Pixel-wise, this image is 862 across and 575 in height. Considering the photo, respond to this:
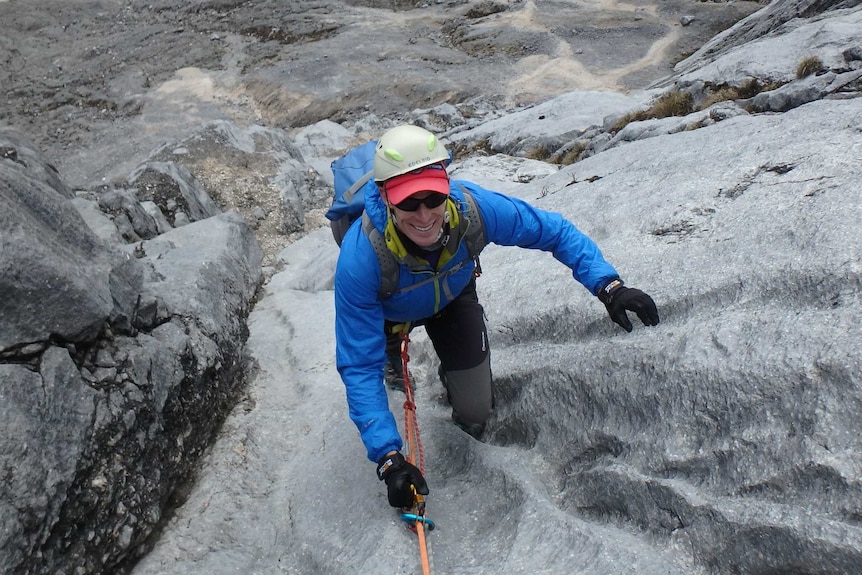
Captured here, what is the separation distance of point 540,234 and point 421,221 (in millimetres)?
1397

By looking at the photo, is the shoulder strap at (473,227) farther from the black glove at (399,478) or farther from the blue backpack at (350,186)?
the black glove at (399,478)

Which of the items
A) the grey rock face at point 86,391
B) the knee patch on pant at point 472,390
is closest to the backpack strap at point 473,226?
the knee patch on pant at point 472,390

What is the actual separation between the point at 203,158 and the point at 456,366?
14575mm

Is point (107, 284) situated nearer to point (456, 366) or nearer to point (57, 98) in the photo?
point (456, 366)

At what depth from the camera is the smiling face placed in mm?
4328

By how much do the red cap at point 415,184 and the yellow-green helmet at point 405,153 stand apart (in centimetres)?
5

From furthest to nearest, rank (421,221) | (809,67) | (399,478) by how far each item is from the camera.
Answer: (809,67)
(399,478)
(421,221)

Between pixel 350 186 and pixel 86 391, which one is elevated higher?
pixel 350 186

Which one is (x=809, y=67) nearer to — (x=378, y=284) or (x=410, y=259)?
(x=410, y=259)

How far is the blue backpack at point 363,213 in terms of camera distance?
15.2ft

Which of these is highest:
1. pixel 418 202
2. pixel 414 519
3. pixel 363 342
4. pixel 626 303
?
pixel 418 202

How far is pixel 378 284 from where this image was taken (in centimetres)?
468

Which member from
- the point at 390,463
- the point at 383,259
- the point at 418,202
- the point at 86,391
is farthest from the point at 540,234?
the point at 86,391

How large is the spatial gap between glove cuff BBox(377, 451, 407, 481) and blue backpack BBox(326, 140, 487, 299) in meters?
1.33
